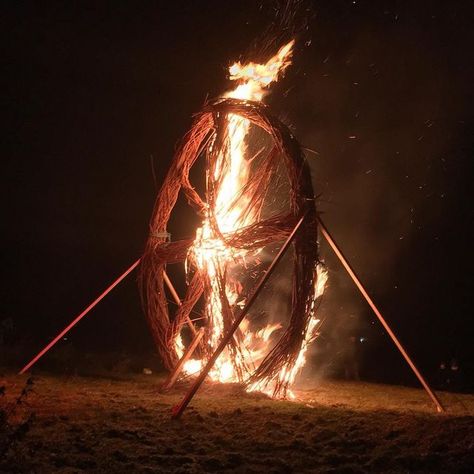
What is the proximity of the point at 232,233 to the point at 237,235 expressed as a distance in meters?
0.09

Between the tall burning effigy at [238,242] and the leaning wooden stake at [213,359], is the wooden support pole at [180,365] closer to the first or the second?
the tall burning effigy at [238,242]

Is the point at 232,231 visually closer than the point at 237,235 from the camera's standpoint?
No

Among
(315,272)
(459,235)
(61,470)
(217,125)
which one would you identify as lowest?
(61,470)

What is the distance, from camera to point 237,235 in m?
7.61

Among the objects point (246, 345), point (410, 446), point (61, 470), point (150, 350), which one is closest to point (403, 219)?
point (150, 350)

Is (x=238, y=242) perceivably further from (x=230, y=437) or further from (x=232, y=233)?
(x=230, y=437)

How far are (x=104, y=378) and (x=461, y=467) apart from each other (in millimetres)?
5589

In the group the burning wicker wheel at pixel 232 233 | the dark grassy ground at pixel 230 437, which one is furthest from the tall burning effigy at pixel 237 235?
the dark grassy ground at pixel 230 437

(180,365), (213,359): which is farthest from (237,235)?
(180,365)

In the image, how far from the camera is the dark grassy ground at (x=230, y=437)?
4645 millimetres

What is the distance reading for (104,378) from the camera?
894 cm

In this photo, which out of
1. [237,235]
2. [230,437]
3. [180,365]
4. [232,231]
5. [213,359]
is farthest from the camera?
[180,365]

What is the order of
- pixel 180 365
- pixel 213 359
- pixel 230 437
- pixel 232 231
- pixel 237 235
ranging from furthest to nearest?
pixel 180 365, pixel 232 231, pixel 237 235, pixel 213 359, pixel 230 437

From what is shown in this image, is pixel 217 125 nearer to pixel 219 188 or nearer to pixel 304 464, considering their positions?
pixel 219 188
